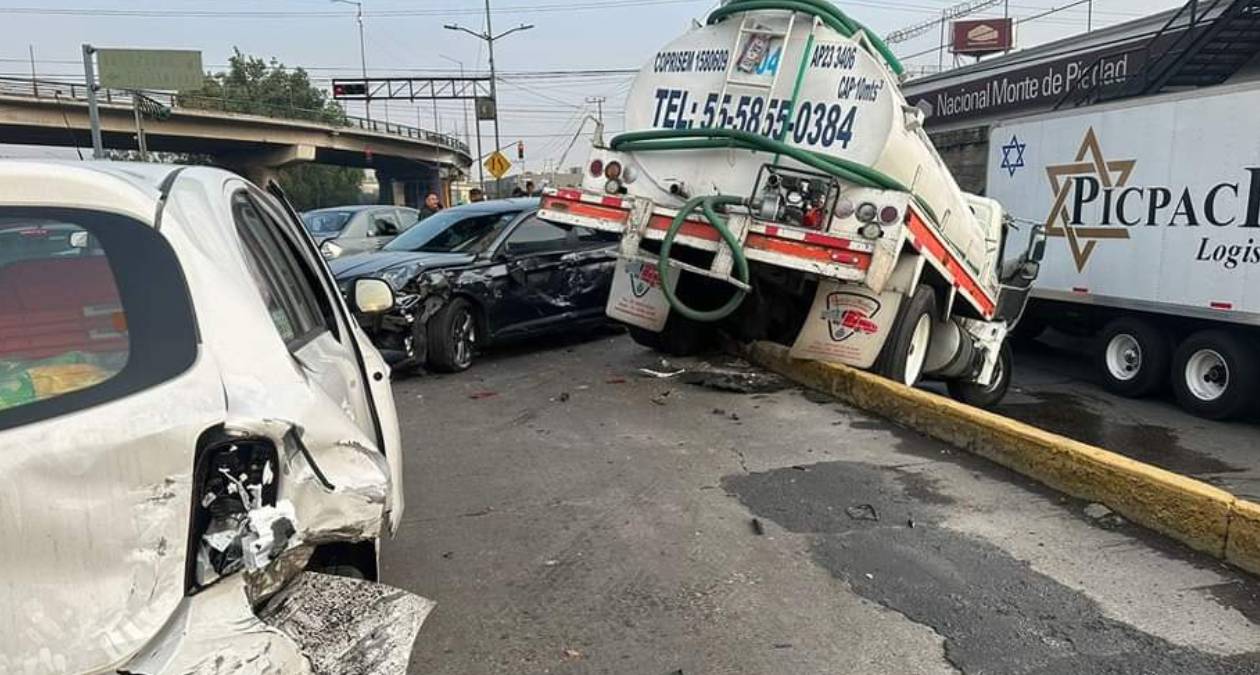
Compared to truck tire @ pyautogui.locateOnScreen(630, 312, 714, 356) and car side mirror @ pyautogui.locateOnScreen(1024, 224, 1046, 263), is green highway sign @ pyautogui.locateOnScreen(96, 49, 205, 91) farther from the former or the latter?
car side mirror @ pyautogui.locateOnScreen(1024, 224, 1046, 263)

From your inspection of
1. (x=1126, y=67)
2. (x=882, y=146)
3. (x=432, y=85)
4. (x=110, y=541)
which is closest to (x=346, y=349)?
(x=110, y=541)

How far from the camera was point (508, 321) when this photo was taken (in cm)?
923

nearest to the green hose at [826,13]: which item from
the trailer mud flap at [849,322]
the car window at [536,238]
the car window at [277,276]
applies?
the trailer mud flap at [849,322]

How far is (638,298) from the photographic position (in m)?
8.29

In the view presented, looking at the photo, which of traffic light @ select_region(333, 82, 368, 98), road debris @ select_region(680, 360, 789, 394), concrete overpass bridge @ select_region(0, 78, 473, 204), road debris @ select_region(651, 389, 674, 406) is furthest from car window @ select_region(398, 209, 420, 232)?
traffic light @ select_region(333, 82, 368, 98)

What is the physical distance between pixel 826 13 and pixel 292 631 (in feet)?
20.0

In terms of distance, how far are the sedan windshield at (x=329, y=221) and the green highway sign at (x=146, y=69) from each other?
9.35m

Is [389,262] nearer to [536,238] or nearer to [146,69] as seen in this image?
[536,238]

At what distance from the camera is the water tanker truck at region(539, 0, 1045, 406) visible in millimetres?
6742

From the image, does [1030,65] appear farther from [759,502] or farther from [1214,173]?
[759,502]

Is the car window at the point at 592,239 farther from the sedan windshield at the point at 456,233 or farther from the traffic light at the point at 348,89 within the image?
the traffic light at the point at 348,89

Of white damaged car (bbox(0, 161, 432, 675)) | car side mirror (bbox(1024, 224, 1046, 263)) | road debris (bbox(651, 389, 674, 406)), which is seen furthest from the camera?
car side mirror (bbox(1024, 224, 1046, 263))

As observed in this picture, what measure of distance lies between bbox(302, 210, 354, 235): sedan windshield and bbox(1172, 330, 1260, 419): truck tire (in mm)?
11736

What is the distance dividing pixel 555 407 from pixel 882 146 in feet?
10.3
